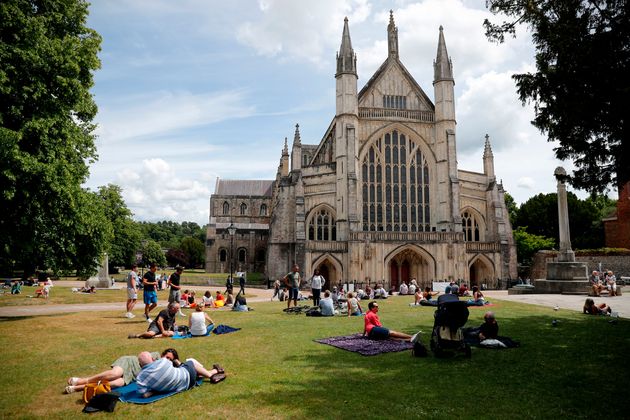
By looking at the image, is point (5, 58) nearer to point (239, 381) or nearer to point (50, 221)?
point (50, 221)

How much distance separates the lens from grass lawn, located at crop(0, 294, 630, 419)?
18.8 feet

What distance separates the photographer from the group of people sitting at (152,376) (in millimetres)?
6426

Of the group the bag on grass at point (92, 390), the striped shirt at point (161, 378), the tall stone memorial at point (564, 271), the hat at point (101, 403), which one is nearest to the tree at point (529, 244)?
the tall stone memorial at point (564, 271)

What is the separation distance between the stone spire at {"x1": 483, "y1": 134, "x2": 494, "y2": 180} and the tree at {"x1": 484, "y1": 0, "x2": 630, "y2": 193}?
3205 centimetres

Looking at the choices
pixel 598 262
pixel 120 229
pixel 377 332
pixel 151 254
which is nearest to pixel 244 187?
pixel 151 254

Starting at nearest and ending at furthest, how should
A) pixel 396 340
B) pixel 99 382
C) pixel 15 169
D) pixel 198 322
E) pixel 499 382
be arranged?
pixel 99 382 → pixel 499 382 → pixel 396 340 → pixel 198 322 → pixel 15 169

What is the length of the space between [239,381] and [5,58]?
12.4 m

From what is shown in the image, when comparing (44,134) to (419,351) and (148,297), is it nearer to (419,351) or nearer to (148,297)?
(148,297)

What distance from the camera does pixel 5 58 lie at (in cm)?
1295

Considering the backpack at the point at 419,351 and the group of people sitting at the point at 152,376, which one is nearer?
the group of people sitting at the point at 152,376

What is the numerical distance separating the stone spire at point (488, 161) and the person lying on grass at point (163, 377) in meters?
40.8

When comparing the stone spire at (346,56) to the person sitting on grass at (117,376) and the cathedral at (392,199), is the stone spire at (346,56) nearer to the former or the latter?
the cathedral at (392,199)

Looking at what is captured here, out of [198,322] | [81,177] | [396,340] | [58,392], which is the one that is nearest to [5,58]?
[81,177]

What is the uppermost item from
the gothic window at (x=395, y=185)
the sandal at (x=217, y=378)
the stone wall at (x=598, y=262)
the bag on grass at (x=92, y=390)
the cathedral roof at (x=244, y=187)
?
the cathedral roof at (x=244, y=187)
